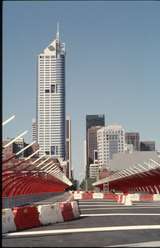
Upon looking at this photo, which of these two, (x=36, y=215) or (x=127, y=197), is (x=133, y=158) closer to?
(x=127, y=197)

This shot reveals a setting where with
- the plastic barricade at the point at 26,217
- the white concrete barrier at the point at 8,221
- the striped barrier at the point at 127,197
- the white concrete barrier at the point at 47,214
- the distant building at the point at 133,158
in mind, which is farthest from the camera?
the distant building at the point at 133,158

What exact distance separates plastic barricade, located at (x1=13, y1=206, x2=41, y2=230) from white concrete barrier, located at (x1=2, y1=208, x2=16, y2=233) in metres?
0.23

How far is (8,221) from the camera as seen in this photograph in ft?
60.1

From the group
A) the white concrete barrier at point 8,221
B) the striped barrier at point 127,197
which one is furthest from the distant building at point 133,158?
the white concrete barrier at point 8,221

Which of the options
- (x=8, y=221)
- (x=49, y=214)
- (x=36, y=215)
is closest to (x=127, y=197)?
(x=49, y=214)

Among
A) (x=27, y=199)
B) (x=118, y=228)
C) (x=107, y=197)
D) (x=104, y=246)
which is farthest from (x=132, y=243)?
(x=107, y=197)

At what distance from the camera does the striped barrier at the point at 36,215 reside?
727 inches

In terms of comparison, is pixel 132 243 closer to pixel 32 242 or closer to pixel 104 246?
pixel 104 246

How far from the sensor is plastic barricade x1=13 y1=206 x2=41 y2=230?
62.4ft

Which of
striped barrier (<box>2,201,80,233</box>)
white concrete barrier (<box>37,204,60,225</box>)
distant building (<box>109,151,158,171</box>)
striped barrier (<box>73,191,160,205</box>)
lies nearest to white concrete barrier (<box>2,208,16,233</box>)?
striped barrier (<box>2,201,80,233</box>)

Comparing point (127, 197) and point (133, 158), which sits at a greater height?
point (133, 158)

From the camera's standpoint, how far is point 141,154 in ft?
632

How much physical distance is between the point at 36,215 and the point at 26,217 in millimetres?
937

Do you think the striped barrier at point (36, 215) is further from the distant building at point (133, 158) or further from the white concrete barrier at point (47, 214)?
the distant building at point (133, 158)
